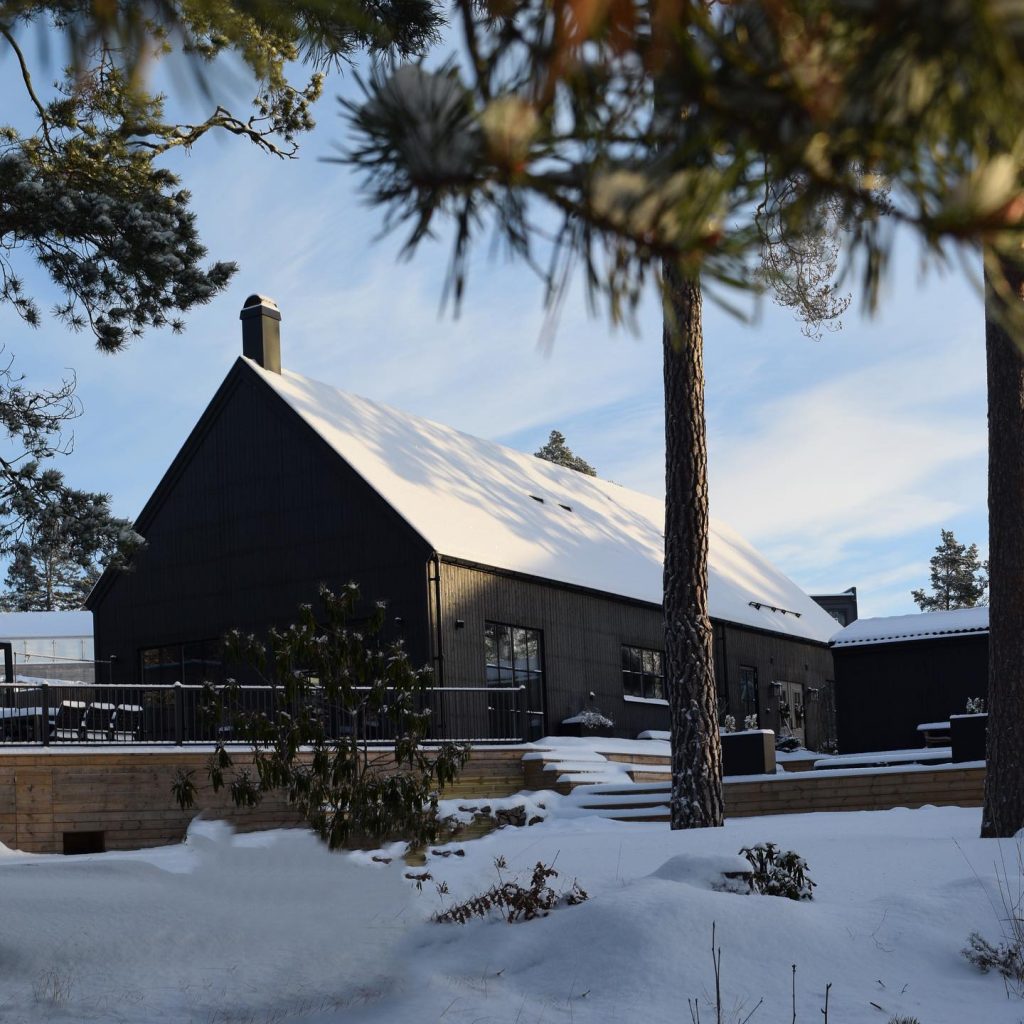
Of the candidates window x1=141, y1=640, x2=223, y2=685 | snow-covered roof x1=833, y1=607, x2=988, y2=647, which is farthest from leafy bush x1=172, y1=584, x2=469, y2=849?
snow-covered roof x1=833, y1=607, x2=988, y2=647

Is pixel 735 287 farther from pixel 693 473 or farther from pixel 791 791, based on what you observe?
pixel 791 791

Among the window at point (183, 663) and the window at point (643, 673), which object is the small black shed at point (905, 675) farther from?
the window at point (183, 663)

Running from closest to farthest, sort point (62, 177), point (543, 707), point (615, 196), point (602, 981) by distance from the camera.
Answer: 1. point (615, 196)
2. point (602, 981)
3. point (62, 177)
4. point (543, 707)

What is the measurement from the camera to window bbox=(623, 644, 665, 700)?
81.6ft

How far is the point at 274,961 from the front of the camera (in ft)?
28.7

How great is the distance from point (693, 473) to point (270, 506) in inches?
440

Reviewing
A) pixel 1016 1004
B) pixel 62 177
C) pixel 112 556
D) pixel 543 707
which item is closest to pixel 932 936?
pixel 1016 1004

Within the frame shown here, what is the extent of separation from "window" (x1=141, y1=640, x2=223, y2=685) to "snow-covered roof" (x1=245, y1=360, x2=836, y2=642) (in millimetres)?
4465

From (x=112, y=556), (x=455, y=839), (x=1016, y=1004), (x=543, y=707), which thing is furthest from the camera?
(x=543, y=707)

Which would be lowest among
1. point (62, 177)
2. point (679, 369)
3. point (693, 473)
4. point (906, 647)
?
point (906, 647)

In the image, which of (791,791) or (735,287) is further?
(791,791)

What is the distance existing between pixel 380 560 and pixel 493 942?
1287 centimetres

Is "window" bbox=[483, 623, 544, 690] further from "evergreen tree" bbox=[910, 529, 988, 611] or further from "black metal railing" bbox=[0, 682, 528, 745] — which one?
"evergreen tree" bbox=[910, 529, 988, 611]

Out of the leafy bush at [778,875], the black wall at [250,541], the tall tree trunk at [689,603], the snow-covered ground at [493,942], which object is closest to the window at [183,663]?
the black wall at [250,541]
